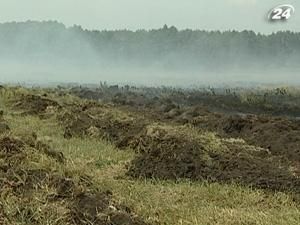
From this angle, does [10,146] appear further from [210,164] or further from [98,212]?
[98,212]

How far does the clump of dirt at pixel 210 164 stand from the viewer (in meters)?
11.3

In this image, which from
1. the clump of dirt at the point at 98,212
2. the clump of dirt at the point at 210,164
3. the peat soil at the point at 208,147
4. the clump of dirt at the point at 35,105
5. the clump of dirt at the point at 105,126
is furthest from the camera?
the clump of dirt at the point at 35,105

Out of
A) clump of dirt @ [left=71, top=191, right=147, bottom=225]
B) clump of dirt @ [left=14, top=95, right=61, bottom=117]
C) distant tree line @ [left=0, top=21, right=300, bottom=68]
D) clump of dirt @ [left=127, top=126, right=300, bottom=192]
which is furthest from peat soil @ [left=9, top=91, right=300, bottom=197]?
distant tree line @ [left=0, top=21, right=300, bottom=68]

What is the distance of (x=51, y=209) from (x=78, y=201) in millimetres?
504

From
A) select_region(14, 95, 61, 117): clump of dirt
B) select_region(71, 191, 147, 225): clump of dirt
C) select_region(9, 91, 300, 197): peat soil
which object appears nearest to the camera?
select_region(71, 191, 147, 225): clump of dirt

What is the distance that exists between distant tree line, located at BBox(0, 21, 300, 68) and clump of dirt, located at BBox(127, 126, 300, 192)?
6092 centimetres

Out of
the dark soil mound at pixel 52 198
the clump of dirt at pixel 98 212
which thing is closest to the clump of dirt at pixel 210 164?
the dark soil mound at pixel 52 198

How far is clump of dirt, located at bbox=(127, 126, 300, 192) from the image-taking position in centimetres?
1130

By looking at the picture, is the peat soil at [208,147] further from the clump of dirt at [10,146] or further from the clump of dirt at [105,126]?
the clump of dirt at [10,146]

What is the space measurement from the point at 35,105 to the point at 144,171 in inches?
436

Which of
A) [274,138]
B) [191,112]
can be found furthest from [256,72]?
[274,138]

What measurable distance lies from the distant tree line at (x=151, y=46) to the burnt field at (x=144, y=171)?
187 ft

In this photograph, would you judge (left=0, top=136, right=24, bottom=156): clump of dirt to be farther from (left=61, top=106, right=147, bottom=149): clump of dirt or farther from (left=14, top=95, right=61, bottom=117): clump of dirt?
(left=14, top=95, right=61, bottom=117): clump of dirt

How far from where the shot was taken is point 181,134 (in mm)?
13820
